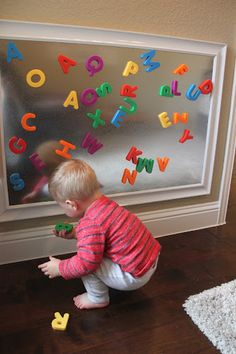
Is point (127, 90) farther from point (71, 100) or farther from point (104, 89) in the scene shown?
point (71, 100)

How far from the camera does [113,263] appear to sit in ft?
3.33

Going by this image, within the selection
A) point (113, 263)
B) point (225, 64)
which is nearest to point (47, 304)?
point (113, 263)

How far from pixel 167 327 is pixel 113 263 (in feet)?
0.88

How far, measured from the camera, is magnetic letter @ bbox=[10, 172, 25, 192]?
4.03 ft

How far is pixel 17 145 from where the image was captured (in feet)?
3.94

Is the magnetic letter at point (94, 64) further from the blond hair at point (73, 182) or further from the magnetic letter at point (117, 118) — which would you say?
the blond hair at point (73, 182)

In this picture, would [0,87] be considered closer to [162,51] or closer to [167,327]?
[162,51]

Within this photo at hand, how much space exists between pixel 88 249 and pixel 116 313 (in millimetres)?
285

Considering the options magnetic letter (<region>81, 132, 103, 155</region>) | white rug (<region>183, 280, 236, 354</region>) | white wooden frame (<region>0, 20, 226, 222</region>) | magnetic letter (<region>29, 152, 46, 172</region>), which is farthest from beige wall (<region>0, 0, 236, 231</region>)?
white rug (<region>183, 280, 236, 354</region>)

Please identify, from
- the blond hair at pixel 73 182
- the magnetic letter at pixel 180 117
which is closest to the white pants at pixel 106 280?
the blond hair at pixel 73 182

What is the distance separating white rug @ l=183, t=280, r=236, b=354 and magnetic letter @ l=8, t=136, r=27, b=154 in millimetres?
832

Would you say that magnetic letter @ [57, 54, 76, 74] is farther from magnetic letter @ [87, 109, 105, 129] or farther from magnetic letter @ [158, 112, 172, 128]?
magnetic letter @ [158, 112, 172, 128]

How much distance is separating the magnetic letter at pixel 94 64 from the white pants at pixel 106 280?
0.72 metres

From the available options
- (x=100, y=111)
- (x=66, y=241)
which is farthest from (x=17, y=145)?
(x=66, y=241)
